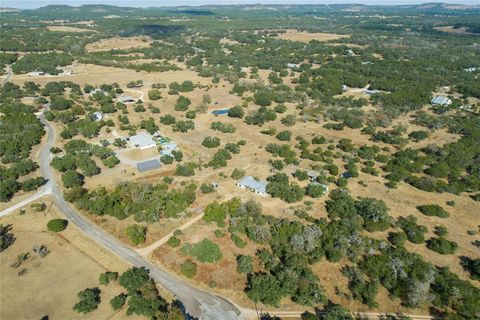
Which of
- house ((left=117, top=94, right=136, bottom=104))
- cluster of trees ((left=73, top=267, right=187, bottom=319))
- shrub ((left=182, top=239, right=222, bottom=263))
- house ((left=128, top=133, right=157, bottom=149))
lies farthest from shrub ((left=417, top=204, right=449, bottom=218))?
house ((left=117, top=94, right=136, bottom=104))

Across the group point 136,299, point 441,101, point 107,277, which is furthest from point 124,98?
point 441,101

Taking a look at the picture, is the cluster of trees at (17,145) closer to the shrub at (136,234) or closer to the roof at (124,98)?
the shrub at (136,234)

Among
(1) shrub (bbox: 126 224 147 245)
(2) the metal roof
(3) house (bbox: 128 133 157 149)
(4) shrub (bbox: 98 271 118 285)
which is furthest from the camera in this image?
(2) the metal roof

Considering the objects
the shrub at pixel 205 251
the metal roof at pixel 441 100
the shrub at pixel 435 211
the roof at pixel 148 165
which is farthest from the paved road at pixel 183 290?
the metal roof at pixel 441 100

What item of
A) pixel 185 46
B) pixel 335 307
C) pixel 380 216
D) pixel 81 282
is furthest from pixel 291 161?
pixel 185 46

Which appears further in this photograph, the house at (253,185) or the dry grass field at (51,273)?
the house at (253,185)

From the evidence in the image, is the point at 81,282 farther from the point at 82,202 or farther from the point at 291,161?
the point at 291,161

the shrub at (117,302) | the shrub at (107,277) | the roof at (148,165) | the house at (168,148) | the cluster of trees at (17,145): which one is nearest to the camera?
the shrub at (117,302)

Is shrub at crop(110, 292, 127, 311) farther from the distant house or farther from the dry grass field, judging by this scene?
the distant house
